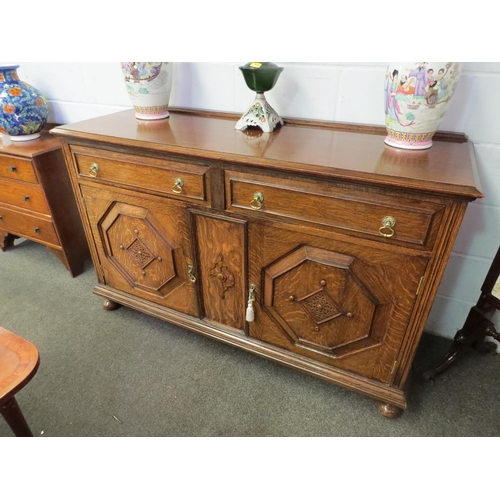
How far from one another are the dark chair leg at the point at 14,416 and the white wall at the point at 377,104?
3.96 feet

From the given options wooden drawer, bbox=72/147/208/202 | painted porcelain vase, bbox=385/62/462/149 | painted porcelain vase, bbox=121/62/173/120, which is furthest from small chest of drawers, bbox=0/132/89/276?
painted porcelain vase, bbox=385/62/462/149

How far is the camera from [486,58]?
99cm

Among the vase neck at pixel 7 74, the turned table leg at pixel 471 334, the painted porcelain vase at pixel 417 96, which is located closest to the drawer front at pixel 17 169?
the vase neck at pixel 7 74

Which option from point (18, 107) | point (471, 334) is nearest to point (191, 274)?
point (471, 334)

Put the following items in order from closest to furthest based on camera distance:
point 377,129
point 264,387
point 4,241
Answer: point 377,129, point 264,387, point 4,241

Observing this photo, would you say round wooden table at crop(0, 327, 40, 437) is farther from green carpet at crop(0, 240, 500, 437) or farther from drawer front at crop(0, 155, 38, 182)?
drawer front at crop(0, 155, 38, 182)

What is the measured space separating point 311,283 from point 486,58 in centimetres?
80

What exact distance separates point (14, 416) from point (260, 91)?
46.0 inches

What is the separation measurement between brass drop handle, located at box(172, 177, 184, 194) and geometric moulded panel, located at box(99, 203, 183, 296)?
173mm

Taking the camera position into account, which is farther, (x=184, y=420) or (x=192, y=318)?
(x=192, y=318)

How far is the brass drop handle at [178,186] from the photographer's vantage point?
3.65 feet

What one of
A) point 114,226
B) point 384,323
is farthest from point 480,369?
point 114,226

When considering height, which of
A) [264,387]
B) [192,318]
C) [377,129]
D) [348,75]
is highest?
[348,75]

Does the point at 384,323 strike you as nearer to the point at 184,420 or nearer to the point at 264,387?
the point at 264,387
